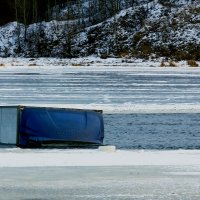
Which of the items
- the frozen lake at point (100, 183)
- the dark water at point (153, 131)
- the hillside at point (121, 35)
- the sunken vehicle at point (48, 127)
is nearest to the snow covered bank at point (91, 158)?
the frozen lake at point (100, 183)

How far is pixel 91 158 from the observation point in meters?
7.85

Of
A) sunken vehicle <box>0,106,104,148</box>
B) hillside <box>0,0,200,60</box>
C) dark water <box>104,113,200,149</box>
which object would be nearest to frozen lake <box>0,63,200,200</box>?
dark water <box>104,113,200,149</box>

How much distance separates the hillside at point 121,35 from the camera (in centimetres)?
4066

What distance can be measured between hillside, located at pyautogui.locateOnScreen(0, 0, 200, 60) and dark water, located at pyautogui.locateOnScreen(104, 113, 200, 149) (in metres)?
25.6

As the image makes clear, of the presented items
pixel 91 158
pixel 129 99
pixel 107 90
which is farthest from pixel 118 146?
pixel 107 90

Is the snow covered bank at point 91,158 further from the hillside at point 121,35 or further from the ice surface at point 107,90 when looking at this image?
the hillside at point 121,35

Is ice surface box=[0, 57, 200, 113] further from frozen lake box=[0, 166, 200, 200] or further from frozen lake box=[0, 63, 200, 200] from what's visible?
frozen lake box=[0, 166, 200, 200]

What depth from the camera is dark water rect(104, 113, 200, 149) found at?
1006cm

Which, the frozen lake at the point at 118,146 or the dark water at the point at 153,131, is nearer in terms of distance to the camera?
the frozen lake at the point at 118,146

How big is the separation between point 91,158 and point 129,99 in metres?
8.17

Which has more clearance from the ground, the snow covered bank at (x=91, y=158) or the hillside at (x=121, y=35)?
the hillside at (x=121, y=35)

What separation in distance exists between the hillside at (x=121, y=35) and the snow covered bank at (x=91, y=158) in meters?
30.3

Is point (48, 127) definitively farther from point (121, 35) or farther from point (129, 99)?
point (121, 35)

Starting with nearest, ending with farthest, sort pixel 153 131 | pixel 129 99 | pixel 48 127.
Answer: pixel 48 127 → pixel 153 131 → pixel 129 99
